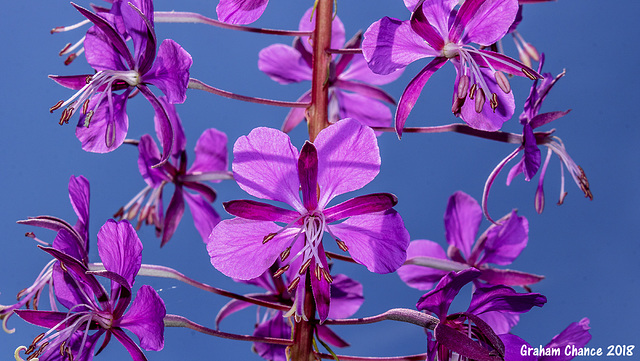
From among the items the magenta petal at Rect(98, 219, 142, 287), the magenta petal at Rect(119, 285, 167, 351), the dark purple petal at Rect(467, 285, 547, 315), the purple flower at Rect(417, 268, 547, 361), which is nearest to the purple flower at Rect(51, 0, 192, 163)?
the magenta petal at Rect(98, 219, 142, 287)

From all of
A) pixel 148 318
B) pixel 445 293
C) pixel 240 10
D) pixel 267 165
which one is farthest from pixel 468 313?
pixel 240 10

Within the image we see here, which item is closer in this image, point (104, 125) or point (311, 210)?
point (311, 210)

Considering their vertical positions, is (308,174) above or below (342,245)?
above

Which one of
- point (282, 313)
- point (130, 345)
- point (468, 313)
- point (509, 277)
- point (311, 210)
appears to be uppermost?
point (509, 277)

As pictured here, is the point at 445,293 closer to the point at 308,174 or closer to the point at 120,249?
the point at 308,174

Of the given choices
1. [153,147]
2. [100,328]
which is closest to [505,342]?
[100,328]

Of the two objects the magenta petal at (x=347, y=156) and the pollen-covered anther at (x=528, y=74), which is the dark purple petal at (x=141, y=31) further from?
the pollen-covered anther at (x=528, y=74)
